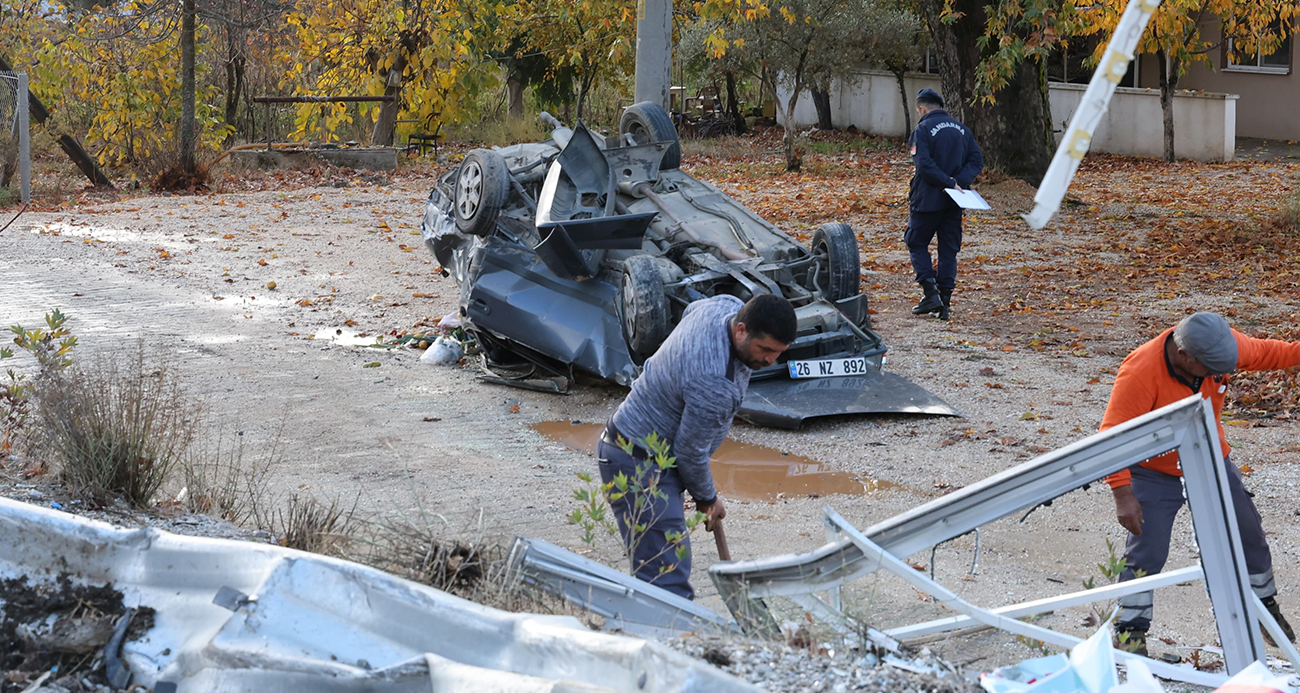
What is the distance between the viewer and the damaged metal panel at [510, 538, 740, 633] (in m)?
3.74

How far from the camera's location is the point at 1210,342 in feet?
13.9

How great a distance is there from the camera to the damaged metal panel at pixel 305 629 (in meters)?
2.68

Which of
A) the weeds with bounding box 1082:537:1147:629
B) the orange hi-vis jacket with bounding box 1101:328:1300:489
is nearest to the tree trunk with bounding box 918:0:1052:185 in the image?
the orange hi-vis jacket with bounding box 1101:328:1300:489

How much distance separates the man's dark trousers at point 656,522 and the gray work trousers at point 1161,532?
1706mm

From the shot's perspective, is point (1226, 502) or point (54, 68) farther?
point (54, 68)

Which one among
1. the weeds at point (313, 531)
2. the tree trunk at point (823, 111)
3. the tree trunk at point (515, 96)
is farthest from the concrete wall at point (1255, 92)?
the weeds at point (313, 531)

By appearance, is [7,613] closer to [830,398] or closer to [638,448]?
[638,448]

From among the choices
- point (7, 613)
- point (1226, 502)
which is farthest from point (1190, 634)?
point (7, 613)

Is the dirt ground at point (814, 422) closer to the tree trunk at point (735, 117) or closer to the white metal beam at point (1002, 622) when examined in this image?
the white metal beam at point (1002, 622)

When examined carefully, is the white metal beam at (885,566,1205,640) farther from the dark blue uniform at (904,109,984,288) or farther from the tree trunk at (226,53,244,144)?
the tree trunk at (226,53,244,144)

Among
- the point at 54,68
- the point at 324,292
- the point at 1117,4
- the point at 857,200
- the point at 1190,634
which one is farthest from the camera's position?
the point at 54,68

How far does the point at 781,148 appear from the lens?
28.0 m

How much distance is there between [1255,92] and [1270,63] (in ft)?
2.29

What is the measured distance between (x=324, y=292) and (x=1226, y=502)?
1046 centimetres
